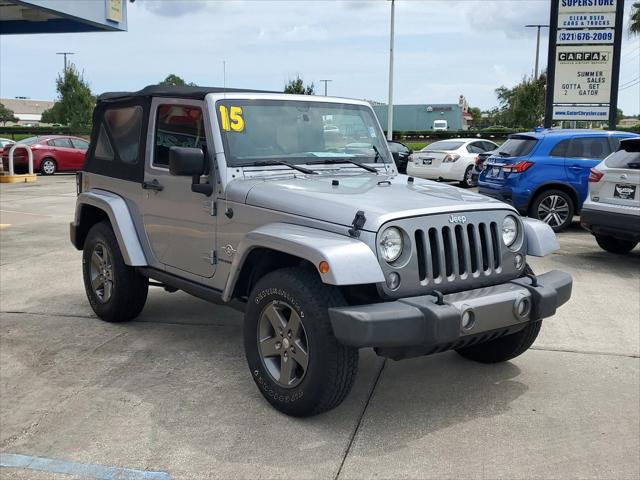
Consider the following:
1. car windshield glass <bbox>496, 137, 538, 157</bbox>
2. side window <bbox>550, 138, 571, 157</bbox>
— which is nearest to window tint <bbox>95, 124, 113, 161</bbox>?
car windshield glass <bbox>496, 137, 538, 157</bbox>

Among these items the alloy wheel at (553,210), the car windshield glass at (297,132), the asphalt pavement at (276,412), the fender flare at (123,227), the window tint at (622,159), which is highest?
the car windshield glass at (297,132)

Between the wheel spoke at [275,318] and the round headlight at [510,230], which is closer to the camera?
the wheel spoke at [275,318]

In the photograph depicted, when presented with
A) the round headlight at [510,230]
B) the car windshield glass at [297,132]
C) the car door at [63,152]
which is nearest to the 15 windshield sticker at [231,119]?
the car windshield glass at [297,132]

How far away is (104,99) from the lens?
19.8 feet

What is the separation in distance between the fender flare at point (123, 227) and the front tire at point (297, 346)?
1560 millimetres

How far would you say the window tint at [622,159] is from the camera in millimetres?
8492

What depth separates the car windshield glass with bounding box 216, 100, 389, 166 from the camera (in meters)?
4.76

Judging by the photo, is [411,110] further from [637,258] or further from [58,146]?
[637,258]

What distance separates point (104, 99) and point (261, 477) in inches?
152

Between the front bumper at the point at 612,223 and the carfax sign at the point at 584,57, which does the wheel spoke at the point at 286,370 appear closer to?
the front bumper at the point at 612,223

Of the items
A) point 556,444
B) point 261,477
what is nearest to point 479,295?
point 556,444

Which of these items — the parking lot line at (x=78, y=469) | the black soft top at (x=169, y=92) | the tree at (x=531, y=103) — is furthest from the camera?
the tree at (x=531, y=103)

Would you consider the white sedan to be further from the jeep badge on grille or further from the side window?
the jeep badge on grille

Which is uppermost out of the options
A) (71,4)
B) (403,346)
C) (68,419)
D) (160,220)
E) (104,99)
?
(71,4)
